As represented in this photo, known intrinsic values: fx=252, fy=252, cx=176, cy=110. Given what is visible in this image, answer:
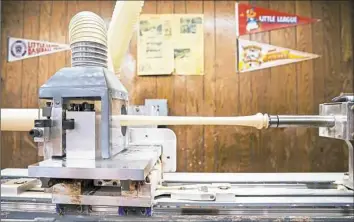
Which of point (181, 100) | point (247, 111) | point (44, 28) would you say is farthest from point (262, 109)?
point (44, 28)

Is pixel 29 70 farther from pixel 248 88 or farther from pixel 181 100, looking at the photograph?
pixel 248 88

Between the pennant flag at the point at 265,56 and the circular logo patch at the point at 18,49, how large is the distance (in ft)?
5.59

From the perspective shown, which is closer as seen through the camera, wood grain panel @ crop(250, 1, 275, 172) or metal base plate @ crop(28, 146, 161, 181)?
metal base plate @ crop(28, 146, 161, 181)

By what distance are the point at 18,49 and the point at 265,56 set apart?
76.5 inches

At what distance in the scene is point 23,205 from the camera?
874mm

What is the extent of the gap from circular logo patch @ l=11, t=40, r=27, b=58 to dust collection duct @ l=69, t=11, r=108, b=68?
146 centimetres

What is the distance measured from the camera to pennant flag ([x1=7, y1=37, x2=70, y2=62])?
199 cm

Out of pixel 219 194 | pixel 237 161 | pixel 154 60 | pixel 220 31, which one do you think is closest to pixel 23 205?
pixel 219 194

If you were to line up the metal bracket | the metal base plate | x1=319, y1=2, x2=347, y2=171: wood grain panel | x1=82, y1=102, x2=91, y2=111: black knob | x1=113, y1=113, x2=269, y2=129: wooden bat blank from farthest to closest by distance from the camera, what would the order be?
x1=319, y1=2, x2=347, y2=171: wood grain panel
the metal bracket
x1=113, y1=113, x2=269, y2=129: wooden bat blank
x1=82, y1=102, x2=91, y2=111: black knob
the metal base plate

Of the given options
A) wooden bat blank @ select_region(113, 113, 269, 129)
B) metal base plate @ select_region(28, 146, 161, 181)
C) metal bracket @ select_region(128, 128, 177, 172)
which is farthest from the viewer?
metal bracket @ select_region(128, 128, 177, 172)

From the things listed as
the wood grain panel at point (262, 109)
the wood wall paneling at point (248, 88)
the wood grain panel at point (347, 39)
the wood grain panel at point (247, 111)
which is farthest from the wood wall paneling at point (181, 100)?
the wood grain panel at point (347, 39)

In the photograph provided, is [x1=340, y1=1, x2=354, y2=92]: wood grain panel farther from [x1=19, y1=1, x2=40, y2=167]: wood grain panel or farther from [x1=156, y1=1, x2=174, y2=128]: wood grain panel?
[x1=19, y1=1, x2=40, y2=167]: wood grain panel

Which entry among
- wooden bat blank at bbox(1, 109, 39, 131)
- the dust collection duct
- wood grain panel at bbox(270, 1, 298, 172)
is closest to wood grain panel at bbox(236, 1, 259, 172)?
wood grain panel at bbox(270, 1, 298, 172)

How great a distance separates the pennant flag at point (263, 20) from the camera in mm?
1946
